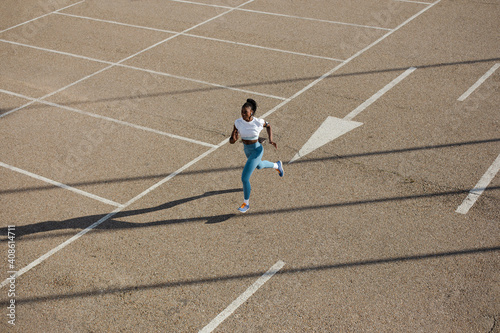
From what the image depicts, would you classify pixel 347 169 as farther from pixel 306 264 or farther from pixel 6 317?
pixel 6 317

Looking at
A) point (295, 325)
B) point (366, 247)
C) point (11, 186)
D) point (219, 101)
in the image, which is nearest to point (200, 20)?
point (219, 101)

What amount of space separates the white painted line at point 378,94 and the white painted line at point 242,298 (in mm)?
4802

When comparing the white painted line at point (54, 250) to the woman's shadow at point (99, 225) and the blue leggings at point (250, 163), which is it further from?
the blue leggings at point (250, 163)

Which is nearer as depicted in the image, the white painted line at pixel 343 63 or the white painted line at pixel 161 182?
the white painted line at pixel 161 182

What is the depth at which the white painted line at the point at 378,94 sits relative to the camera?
1050 cm

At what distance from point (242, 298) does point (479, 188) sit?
15.2 feet

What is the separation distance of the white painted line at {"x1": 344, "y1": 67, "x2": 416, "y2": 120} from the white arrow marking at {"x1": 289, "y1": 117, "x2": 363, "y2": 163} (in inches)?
10.5

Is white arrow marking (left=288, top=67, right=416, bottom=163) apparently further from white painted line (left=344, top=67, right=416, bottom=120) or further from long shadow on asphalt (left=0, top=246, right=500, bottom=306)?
long shadow on asphalt (left=0, top=246, right=500, bottom=306)

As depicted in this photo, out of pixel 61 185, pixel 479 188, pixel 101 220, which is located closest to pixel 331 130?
pixel 479 188

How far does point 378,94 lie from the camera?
11250mm

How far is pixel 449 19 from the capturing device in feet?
51.0

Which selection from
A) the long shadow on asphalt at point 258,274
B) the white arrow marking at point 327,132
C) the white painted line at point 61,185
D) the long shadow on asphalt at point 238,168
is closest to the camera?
the long shadow on asphalt at point 258,274

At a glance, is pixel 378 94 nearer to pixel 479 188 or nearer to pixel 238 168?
pixel 479 188

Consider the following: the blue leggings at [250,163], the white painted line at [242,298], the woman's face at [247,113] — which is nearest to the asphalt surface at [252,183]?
the white painted line at [242,298]
